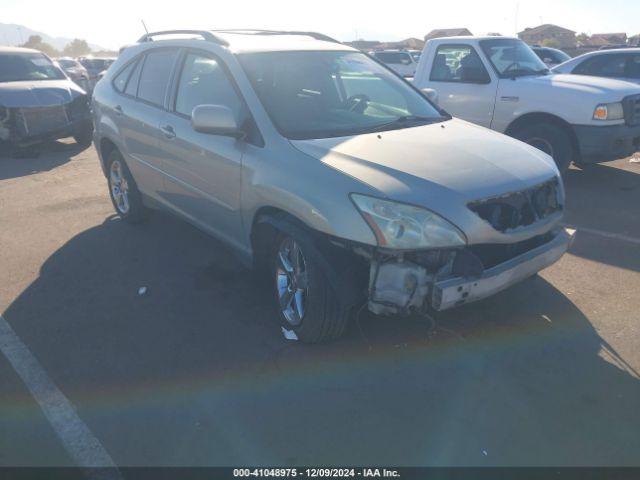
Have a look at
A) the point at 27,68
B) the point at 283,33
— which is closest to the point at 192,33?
the point at 283,33

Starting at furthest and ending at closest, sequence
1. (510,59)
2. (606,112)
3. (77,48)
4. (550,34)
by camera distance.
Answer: (77,48), (550,34), (510,59), (606,112)

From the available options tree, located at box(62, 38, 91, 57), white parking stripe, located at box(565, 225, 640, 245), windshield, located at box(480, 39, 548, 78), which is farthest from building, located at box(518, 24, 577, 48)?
tree, located at box(62, 38, 91, 57)

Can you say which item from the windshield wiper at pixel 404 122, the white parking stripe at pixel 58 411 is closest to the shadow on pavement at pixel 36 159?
the white parking stripe at pixel 58 411

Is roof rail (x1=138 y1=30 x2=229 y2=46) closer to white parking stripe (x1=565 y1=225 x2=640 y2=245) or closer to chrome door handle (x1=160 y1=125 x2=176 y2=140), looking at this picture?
chrome door handle (x1=160 y1=125 x2=176 y2=140)

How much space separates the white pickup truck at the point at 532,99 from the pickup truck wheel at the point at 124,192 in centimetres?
450

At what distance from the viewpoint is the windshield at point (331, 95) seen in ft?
11.7

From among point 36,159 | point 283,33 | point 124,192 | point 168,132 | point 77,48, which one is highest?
point 283,33

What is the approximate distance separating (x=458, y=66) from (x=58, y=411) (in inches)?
262

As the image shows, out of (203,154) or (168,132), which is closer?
A: (203,154)

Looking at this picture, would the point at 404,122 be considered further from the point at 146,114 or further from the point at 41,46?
the point at 41,46

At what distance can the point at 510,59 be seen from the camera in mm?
7234

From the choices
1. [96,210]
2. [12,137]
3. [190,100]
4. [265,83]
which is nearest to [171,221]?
[96,210]

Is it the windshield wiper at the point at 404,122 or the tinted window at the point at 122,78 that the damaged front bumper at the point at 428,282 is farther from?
the tinted window at the point at 122,78

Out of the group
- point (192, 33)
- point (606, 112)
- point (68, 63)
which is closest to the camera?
point (192, 33)
